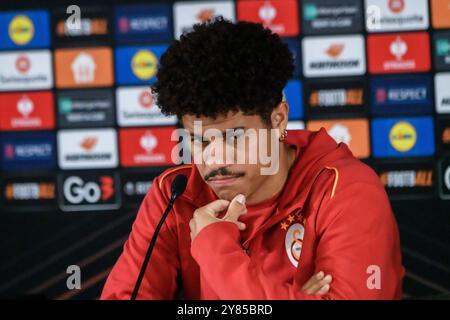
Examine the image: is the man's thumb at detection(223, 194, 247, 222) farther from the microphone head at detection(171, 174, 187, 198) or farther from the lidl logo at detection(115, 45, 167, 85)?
the lidl logo at detection(115, 45, 167, 85)

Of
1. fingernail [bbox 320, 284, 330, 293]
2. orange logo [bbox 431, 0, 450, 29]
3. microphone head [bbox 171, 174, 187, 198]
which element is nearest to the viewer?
fingernail [bbox 320, 284, 330, 293]

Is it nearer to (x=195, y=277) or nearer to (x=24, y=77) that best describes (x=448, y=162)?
(x=195, y=277)

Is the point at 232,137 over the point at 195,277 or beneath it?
over

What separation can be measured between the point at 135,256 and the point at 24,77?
1390 millimetres

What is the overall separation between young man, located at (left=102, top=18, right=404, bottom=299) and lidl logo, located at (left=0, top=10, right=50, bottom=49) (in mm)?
1324

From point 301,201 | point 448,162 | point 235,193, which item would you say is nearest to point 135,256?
point 235,193

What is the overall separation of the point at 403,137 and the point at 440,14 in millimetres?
457

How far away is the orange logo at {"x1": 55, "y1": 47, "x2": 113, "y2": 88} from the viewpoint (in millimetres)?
2352

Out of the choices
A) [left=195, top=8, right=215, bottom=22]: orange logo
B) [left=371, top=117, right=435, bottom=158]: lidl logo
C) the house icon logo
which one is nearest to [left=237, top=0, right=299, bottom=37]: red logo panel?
[left=195, top=8, right=215, bottom=22]: orange logo

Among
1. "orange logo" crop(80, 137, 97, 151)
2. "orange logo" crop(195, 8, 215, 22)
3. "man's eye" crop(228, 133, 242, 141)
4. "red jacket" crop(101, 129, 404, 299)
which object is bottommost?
"red jacket" crop(101, 129, 404, 299)

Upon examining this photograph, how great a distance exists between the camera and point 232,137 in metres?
1.11

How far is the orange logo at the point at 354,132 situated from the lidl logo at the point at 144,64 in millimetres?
647
